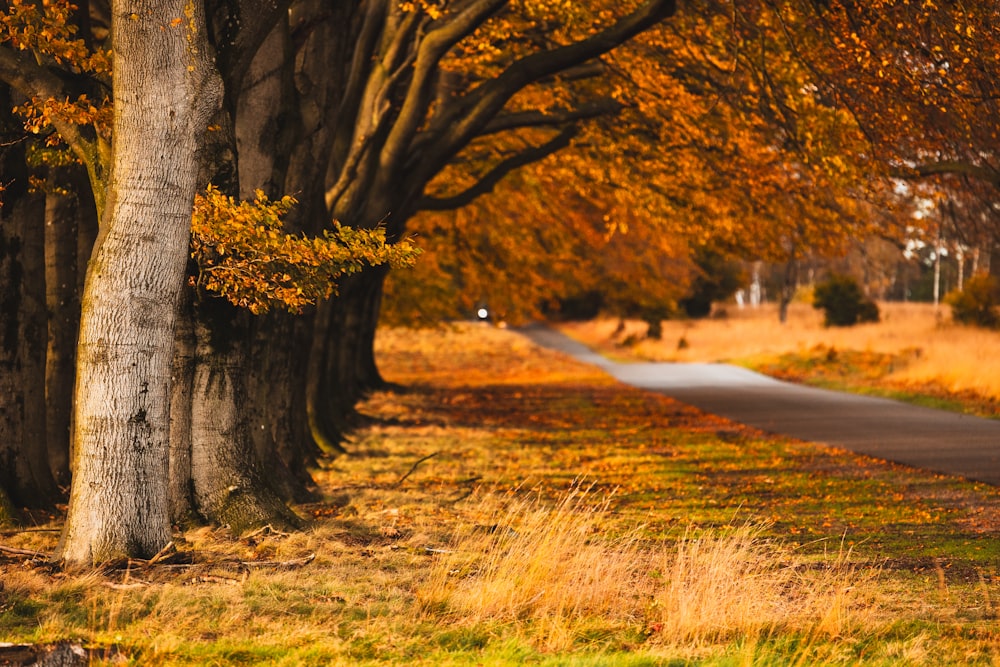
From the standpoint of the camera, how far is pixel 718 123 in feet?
62.1

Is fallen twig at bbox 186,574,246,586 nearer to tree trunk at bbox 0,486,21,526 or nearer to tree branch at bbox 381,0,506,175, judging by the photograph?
tree trunk at bbox 0,486,21,526

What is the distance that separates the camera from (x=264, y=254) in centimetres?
895

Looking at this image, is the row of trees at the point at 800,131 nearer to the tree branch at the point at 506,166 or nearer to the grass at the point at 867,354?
the tree branch at the point at 506,166

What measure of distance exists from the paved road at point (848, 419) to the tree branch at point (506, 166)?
5.71m

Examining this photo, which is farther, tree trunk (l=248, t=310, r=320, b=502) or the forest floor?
tree trunk (l=248, t=310, r=320, b=502)

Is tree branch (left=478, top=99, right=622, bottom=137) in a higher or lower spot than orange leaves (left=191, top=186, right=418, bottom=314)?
higher

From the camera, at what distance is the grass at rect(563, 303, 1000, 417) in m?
24.1

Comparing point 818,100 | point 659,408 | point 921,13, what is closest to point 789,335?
point 659,408

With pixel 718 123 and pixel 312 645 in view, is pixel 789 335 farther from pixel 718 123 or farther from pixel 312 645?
pixel 312 645

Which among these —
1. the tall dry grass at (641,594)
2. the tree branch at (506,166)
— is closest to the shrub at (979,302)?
the tree branch at (506,166)

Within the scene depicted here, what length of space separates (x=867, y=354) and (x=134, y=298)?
2749 cm

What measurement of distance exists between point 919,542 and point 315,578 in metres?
5.11

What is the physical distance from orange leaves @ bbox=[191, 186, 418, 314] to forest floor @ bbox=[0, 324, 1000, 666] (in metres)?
1.87

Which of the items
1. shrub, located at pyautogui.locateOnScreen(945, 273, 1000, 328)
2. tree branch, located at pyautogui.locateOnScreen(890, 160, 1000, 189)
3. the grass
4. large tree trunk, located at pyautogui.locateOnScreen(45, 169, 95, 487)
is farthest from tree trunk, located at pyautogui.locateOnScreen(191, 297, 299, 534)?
shrub, located at pyautogui.locateOnScreen(945, 273, 1000, 328)
